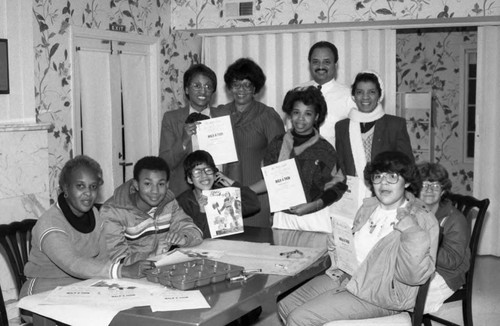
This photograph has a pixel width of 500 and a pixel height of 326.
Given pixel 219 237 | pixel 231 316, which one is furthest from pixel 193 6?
pixel 231 316

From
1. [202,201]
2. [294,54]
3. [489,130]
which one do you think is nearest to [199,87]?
[202,201]

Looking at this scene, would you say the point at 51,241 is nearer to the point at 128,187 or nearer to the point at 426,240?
the point at 128,187

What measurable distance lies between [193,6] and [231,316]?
411 cm

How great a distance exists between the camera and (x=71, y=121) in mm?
4754

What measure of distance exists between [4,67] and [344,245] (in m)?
2.49

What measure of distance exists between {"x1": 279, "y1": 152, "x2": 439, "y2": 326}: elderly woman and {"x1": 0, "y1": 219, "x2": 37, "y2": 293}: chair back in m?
1.19

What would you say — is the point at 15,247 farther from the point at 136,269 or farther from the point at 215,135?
the point at 215,135

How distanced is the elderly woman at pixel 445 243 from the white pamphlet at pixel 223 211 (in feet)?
3.11

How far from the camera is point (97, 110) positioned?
5121 mm

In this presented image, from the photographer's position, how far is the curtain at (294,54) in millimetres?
5910

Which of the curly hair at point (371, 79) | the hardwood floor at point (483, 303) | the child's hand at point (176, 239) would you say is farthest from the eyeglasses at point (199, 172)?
the hardwood floor at point (483, 303)

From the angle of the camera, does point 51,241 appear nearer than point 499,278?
Yes

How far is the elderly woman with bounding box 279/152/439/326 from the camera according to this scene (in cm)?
258

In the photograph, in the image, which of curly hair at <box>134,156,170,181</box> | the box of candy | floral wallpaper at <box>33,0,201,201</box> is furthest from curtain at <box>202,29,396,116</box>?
the box of candy
